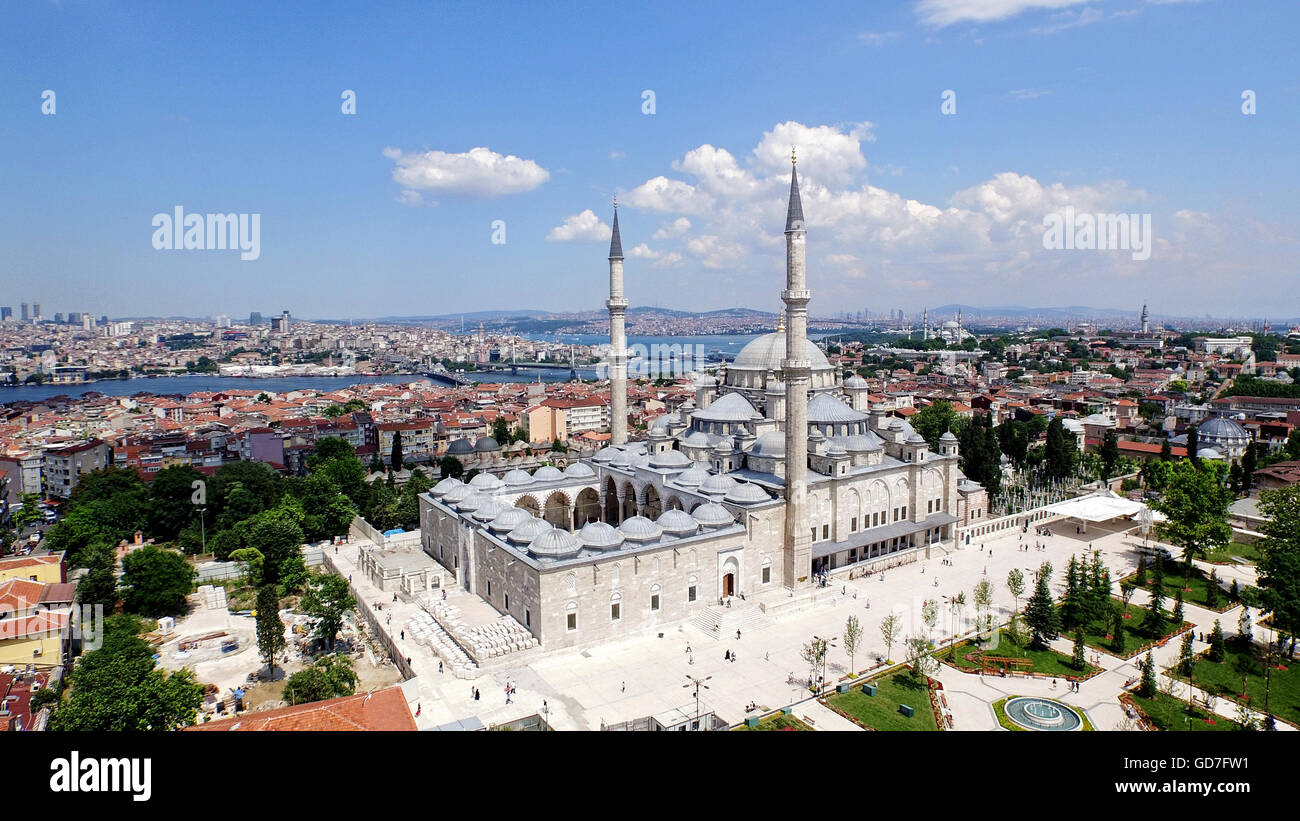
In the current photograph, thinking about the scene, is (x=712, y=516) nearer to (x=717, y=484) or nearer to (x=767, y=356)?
(x=717, y=484)

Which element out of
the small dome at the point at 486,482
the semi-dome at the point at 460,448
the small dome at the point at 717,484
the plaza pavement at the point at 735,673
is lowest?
the plaza pavement at the point at 735,673

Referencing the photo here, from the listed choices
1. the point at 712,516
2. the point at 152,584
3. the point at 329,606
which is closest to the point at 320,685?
the point at 329,606

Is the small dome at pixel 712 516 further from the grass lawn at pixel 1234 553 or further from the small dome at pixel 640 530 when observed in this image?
the grass lawn at pixel 1234 553


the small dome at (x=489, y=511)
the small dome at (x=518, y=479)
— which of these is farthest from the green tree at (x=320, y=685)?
the small dome at (x=518, y=479)

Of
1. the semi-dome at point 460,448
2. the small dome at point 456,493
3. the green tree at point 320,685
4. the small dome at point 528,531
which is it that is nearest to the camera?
the green tree at point 320,685
